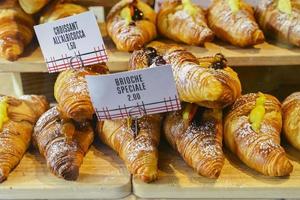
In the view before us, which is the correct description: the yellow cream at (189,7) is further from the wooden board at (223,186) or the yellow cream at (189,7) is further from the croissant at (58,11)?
the wooden board at (223,186)

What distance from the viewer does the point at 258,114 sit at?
1.16 metres

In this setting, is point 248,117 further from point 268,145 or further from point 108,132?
point 108,132

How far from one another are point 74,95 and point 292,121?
1.86 ft

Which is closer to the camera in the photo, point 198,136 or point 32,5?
point 198,136

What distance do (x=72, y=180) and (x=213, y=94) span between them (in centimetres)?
39

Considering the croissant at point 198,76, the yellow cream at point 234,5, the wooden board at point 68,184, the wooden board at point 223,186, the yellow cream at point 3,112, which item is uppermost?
the yellow cream at point 234,5

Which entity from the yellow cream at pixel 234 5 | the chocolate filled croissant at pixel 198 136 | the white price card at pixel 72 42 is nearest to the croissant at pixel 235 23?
the yellow cream at pixel 234 5

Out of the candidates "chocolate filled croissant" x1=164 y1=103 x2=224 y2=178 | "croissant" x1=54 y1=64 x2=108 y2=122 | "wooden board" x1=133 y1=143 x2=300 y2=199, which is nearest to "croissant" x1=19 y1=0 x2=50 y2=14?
"croissant" x1=54 y1=64 x2=108 y2=122

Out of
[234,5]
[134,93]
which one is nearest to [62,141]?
[134,93]

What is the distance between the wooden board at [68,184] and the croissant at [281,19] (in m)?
0.67

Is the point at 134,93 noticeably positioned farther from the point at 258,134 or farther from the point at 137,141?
the point at 258,134

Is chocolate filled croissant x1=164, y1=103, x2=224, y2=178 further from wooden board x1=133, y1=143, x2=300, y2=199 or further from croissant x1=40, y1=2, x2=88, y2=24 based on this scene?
croissant x1=40, y1=2, x2=88, y2=24

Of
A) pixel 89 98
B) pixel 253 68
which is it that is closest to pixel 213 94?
pixel 89 98

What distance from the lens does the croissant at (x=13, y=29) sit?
1354 mm
